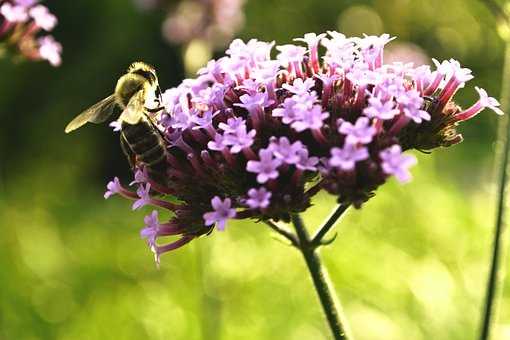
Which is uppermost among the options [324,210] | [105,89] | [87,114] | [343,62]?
[343,62]

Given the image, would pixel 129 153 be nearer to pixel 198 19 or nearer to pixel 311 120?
pixel 311 120

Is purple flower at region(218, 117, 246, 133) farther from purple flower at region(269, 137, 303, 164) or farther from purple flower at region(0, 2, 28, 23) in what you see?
purple flower at region(0, 2, 28, 23)

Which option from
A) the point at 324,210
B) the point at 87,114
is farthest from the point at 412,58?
the point at 87,114

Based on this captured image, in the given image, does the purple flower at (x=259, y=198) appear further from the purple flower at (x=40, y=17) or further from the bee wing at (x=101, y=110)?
the purple flower at (x=40, y=17)

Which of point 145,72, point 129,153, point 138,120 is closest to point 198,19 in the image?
point 145,72

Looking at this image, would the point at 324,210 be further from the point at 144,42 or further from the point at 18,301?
the point at 144,42
